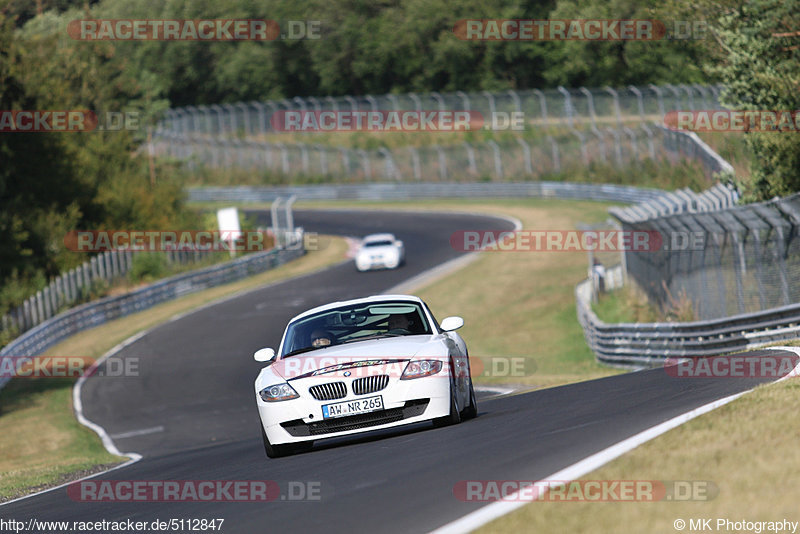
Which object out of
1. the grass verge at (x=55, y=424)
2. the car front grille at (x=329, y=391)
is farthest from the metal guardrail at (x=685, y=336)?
the grass verge at (x=55, y=424)

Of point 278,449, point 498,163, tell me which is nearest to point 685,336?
point 278,449

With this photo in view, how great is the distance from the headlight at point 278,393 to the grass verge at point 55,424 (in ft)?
11.4

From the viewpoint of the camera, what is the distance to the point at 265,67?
94.9 metres

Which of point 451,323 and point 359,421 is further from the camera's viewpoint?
point 451,323

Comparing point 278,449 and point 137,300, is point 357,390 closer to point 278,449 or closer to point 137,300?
point 278,449

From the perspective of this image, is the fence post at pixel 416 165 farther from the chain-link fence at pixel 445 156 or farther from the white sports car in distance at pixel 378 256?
the white sports car in distance at pixel 378 256

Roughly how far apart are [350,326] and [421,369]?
145cm

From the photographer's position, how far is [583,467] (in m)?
6.76

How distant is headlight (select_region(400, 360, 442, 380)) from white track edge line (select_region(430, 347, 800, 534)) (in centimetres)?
234

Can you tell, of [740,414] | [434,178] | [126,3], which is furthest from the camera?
[126,3]

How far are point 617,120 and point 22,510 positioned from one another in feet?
170

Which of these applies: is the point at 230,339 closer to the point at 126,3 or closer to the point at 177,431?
the point at 177,431

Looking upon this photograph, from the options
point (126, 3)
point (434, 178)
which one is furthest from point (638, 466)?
point (126, 3)

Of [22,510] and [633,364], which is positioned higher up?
[22,510]
